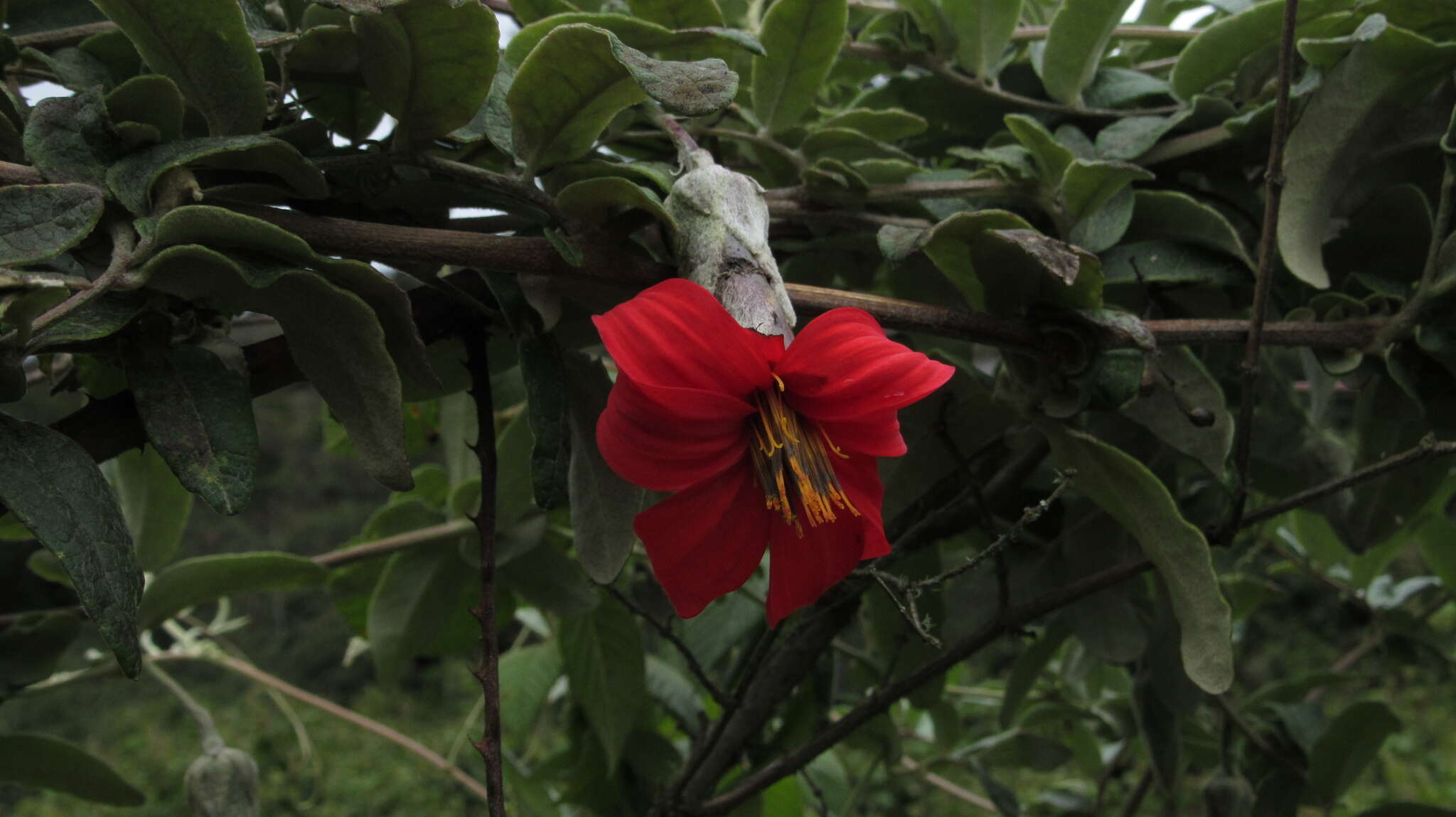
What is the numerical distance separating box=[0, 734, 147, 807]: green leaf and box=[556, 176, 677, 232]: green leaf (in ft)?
1.38

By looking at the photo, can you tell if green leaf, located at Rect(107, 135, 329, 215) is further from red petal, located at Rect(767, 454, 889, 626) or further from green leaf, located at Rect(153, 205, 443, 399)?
red petal, located at Rect(767, 454, 889, 626)

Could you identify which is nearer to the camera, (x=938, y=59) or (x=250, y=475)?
(x=250, y=475)

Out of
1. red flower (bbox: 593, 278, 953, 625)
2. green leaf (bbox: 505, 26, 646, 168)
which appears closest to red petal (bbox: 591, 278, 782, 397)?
red flower (bbox: 593, 278, 953, 625)

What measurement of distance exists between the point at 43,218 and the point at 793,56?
33cm

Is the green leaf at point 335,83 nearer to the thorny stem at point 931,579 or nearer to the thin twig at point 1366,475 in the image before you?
the thorny stem at point 931,579

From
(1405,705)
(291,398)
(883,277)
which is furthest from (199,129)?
(291,398)

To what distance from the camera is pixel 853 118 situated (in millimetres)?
528

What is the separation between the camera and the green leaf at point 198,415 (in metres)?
0.34

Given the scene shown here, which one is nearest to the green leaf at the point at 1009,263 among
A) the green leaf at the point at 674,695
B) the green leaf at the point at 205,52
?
the green leaf at the point at 205,52

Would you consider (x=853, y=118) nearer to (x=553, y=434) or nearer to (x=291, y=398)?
(x=553, y=434)

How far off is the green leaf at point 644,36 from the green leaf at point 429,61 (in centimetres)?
5

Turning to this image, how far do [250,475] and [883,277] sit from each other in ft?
1.42

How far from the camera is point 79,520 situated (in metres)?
0.30

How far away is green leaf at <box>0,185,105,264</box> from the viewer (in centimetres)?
30
